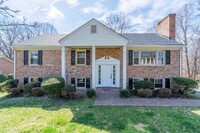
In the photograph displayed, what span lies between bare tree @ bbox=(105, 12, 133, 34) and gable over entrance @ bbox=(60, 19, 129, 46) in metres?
25.7

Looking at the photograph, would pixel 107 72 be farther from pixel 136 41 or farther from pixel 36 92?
pixel 36 92

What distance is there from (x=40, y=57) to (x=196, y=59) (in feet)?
90.4

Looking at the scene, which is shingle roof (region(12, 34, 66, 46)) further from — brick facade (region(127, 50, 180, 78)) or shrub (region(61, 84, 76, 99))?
brick facade (region(127, 50, 180, 78))

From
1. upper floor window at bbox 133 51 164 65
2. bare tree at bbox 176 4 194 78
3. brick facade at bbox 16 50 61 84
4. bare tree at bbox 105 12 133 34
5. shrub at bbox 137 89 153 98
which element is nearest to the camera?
shrub at bbox 137 89 153 98

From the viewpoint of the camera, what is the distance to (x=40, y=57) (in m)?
16.5

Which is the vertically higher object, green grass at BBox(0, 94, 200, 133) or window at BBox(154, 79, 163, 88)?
window at BBox(154, 79, 163, 88)

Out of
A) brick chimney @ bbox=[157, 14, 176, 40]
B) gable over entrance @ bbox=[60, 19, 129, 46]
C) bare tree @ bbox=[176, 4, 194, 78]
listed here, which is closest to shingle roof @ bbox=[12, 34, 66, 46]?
gable over entrance @ bbox=[60, 19, 129, 46]

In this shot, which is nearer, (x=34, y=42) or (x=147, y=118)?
(x=147, y=118)

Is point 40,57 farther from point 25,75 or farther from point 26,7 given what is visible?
point 26,7

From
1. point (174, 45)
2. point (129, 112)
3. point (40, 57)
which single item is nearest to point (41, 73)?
point (40, 57)

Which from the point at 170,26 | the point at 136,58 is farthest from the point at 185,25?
the point at 136,58

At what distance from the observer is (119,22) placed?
39.6 m

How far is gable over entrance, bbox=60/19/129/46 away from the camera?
1411cm

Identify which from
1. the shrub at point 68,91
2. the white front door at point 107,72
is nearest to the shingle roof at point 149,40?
the white front door at point 107,72
